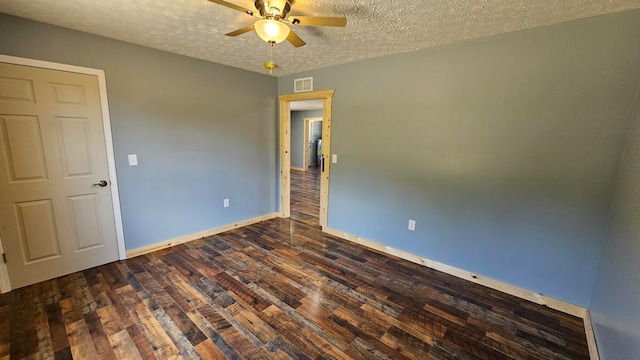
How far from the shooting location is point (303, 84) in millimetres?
3816

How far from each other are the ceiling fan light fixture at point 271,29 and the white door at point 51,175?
210 cm

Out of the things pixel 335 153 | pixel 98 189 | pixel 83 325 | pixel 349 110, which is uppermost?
pixel 349 110

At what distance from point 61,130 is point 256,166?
228 cm

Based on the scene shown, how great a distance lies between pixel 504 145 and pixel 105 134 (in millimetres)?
4025

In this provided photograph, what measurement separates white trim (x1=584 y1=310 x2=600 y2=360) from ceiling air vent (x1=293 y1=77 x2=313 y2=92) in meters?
3.80

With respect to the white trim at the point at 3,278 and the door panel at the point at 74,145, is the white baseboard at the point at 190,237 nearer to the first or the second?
the white trim at the point at 3,278

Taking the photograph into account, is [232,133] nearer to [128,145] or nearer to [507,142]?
[128,145]

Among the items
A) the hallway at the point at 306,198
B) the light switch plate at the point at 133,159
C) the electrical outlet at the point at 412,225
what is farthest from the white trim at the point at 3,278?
the electrical outlet at the point at 412,225

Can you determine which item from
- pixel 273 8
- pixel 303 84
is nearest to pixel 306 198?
pixel 303 84

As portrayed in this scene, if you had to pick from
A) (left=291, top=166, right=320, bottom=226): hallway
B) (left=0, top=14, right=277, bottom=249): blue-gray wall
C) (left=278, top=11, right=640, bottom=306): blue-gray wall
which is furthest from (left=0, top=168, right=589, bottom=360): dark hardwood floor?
(left=291, top=166, right=320, bottom=226): hallway

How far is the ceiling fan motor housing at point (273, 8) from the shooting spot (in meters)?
1.67

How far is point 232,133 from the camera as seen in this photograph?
3.75 m

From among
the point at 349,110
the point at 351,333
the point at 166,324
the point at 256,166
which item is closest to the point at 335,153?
the point at 349,110

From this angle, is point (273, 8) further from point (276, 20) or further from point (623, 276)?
point (623, 276)
